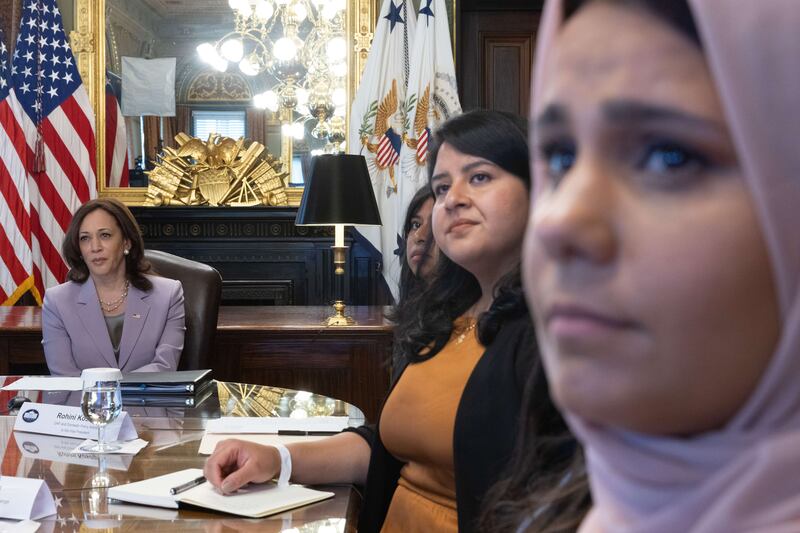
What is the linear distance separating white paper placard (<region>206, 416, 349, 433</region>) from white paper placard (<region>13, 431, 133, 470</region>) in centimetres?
30

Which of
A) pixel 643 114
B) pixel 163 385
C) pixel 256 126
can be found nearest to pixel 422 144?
pixel 256 126

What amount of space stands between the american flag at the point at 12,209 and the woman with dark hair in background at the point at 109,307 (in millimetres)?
2125

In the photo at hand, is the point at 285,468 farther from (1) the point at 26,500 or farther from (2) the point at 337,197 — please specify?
(2) the point at 337,197

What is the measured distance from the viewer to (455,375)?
5.83 ft

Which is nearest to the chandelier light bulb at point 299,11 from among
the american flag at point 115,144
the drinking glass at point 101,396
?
the american flag at point 115,144

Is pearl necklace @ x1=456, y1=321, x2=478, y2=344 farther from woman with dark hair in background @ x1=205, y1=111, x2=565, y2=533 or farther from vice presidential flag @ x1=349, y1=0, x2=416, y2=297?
vice presidential flag @ x1=349, y1=0, x2=416, y2=297

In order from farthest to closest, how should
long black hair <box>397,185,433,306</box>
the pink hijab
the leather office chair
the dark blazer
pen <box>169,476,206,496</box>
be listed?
the leather office chair → long black hair <box>397,185,433,306</box> → pen <box>169,476,206,496</box> → the dark blazer → the pink hijab

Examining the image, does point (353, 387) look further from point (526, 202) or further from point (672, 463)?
point (672, 463)

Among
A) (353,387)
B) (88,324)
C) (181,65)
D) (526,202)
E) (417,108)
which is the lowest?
(353,387)

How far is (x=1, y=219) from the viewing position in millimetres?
5469

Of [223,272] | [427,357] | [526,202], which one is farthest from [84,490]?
[223,272]

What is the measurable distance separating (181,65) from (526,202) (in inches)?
196

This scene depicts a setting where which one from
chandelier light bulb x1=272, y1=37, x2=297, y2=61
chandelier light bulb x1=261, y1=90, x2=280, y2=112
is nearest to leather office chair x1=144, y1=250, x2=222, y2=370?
chandelier light bulb x1=272, y1=37, x2=297, y2=61

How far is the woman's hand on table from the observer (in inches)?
64.2
